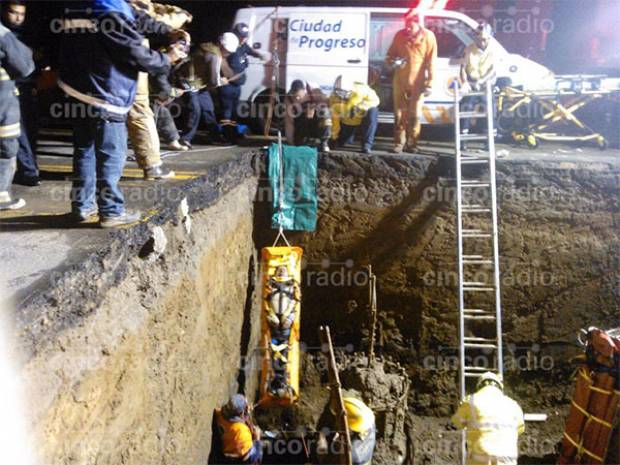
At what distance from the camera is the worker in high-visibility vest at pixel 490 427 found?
5.58 meters

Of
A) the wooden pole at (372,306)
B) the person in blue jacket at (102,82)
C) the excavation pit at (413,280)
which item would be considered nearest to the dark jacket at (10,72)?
the person in blue jacket at (102,82)

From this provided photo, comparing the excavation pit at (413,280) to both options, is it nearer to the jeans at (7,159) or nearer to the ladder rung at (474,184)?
the ladder rung at (474,184)

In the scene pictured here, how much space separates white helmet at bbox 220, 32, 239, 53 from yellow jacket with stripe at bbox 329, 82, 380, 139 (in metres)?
1.62

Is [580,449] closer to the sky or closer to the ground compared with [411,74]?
closer to the ground

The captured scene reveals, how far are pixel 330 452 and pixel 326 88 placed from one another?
222 inches

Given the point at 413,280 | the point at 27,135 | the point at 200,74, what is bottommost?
the point at 413,280

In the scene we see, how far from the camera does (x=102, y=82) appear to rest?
415cm

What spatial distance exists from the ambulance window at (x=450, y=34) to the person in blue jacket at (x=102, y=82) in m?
6.18

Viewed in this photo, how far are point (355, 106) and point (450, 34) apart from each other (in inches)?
88.3

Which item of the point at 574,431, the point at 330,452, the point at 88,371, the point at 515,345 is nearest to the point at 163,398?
the point at 88,371

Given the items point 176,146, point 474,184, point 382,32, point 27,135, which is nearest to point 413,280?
point 474,184

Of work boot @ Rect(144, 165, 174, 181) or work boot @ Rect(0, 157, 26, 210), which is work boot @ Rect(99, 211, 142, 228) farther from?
work boot @ Rect(144, 165, 174, 181)

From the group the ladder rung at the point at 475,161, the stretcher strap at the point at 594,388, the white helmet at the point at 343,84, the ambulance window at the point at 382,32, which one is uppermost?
the ambulance window at the point at 382,32

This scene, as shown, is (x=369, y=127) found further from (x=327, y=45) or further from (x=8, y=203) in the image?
(x=8, y=203)
